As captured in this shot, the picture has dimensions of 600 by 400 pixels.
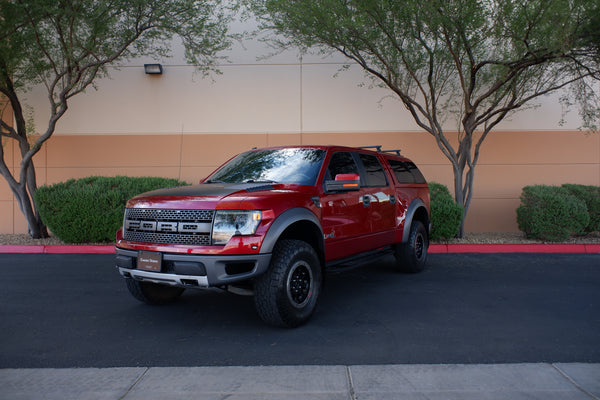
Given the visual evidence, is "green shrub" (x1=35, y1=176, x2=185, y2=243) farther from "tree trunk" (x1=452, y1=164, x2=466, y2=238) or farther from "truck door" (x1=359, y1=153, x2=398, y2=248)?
"tree trunk" (x1=452, y1=164, x2=466, y2=238)

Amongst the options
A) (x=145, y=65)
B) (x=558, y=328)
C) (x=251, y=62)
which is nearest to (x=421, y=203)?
(x=558, y=328)

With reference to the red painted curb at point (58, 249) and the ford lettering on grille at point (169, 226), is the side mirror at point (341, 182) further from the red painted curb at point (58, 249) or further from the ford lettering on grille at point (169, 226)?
the red painted curb at point (58, 249)

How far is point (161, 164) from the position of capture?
11.3 m

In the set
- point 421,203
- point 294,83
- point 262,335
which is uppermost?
point 294,83

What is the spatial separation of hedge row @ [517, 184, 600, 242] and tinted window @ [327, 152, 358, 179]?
5657 mm

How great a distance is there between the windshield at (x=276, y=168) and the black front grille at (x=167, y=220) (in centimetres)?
99

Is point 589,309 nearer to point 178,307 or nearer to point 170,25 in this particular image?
point 178,307

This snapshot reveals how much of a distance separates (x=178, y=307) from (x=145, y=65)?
8353 mm

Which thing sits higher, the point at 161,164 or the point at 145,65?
the point at 145,65

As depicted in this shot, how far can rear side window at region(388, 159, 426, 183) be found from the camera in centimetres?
659

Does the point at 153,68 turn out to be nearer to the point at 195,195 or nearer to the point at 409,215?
the point at 409,215

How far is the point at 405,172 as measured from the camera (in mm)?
6859

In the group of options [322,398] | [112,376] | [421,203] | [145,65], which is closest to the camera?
[322,398]

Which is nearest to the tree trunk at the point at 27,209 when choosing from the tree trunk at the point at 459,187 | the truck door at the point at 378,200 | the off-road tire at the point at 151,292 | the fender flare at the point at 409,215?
the off-road tire at the point at 151,292
